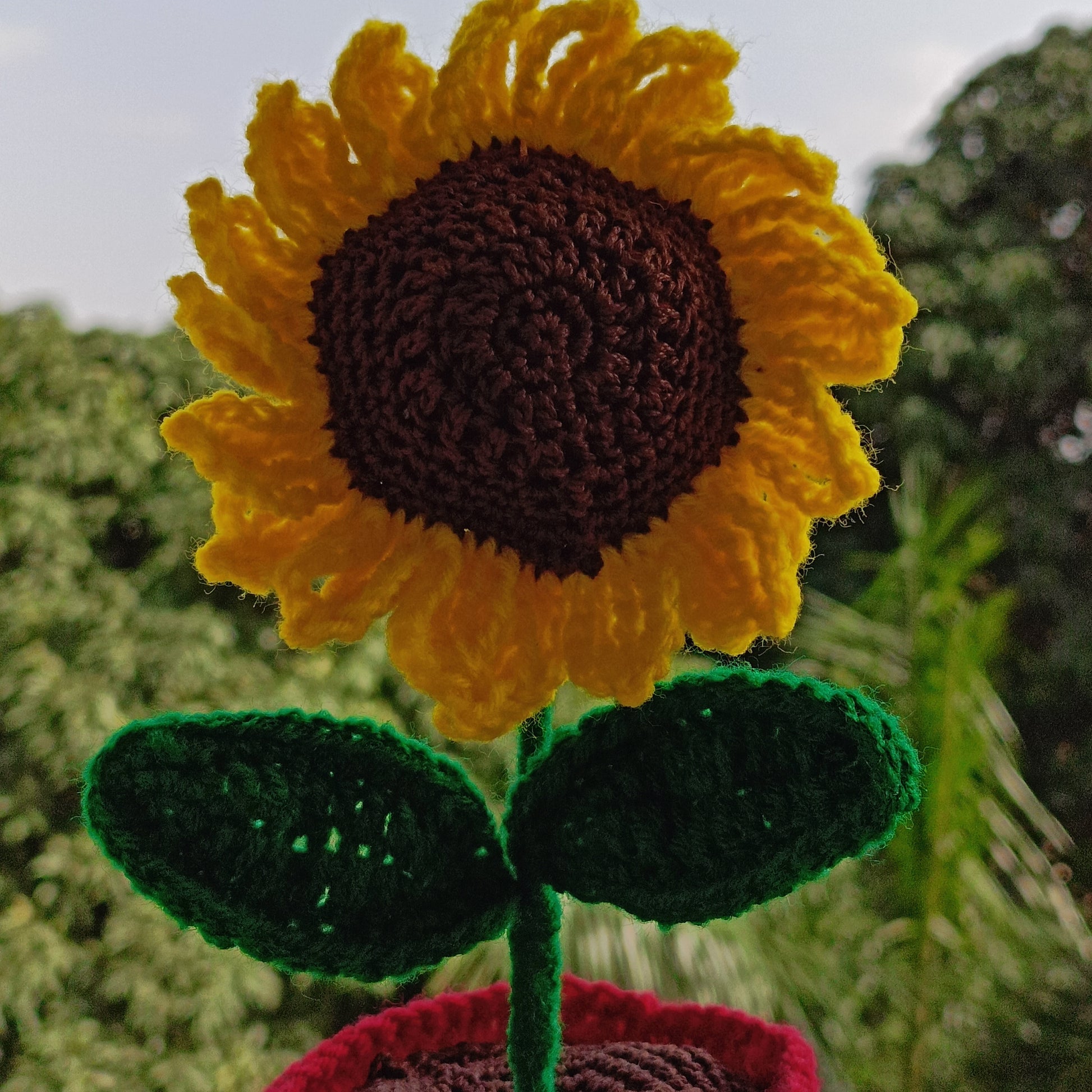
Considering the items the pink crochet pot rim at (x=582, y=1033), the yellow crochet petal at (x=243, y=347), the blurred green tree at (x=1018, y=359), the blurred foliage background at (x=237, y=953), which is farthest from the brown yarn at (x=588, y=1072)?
the blurred green tree at (x=1018, y=359)

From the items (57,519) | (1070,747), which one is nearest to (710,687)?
(57,519)

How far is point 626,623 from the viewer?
0.35 m

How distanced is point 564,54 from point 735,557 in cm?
21

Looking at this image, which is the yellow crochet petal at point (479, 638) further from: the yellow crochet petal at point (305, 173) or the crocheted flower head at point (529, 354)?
the yellow crochet petal at point (305, 173)

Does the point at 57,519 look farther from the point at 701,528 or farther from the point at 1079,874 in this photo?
the point at 1079,874

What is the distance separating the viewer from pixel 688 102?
351 mm

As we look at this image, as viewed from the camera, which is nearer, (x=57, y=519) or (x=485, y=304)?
(x=485, y=304)

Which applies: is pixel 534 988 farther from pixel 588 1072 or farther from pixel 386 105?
pixel 386 105

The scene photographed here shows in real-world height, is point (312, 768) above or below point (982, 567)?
above

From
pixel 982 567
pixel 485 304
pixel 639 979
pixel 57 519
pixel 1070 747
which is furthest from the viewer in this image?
pixel 982 567

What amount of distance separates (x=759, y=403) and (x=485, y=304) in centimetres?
12

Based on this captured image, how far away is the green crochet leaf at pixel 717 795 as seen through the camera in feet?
1.16

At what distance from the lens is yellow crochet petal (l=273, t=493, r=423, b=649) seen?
0.34 m

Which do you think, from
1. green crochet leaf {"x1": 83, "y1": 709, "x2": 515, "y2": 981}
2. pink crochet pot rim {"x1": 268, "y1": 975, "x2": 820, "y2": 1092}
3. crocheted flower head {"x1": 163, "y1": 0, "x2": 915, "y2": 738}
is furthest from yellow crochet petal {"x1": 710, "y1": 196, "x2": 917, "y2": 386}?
pink crochet pot rim {"x1": 268, "y1": 975, "x2": 820, "y2": 1092}
